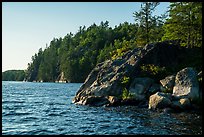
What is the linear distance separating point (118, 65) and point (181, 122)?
19.2 meters

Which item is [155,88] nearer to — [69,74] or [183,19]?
[183,19]

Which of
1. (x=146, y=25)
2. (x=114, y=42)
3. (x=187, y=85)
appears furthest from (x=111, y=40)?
(x=187, y=85)

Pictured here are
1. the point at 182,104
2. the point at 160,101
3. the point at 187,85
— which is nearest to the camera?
the point at 182,104

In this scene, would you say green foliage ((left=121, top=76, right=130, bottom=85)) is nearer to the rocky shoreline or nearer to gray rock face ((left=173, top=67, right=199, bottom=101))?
the rocky shoreline

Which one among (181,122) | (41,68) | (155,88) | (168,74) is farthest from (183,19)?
(41,68)

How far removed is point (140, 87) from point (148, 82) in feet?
4.63

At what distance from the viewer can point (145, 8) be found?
2189 inches

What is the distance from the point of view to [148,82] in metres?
36.1

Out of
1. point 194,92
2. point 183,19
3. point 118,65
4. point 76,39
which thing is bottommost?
point 194,92

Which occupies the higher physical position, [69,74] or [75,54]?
[75,54]

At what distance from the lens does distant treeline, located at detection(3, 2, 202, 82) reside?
47.2 metres

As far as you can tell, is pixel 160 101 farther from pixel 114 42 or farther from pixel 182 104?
pixel 114 42

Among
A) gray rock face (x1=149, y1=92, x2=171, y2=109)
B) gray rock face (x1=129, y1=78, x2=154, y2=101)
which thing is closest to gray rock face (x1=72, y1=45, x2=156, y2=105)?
gray rock face (x1=129, y1=78, x2=154, y2=101)

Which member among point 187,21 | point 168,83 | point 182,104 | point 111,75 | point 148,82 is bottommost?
point 182,104
